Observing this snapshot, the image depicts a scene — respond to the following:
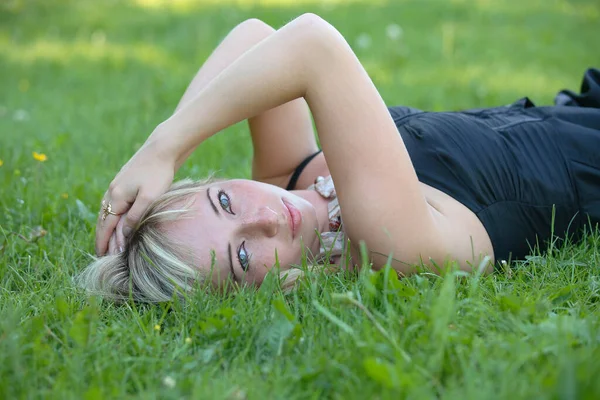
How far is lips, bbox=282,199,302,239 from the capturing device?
2.50m

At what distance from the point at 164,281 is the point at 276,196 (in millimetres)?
503

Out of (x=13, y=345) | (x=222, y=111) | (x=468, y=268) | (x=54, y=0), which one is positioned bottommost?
(x=468, y=268)

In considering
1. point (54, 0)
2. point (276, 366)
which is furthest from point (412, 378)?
point (54, 0)

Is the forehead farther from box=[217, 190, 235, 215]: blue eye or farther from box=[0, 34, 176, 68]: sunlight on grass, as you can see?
box=[0, 34, 176, 68]: sunlight on grass

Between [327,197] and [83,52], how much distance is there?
5108 mm

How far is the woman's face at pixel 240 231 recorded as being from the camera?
2361mm

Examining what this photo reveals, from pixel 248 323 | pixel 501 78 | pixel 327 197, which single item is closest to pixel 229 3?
pixel 501 78

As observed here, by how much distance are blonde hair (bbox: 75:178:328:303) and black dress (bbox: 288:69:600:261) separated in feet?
2.45

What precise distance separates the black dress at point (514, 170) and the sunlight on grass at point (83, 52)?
4.14m

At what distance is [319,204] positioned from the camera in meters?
2.76

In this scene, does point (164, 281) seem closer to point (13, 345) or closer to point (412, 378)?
point (13, 345)

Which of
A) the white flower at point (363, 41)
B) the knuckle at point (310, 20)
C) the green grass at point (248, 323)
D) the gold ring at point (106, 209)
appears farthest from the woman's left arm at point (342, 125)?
the white flower at point (363, 41)

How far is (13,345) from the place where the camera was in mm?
1798

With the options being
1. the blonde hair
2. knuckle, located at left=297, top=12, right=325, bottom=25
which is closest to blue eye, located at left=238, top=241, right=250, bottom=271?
the blonde hair
